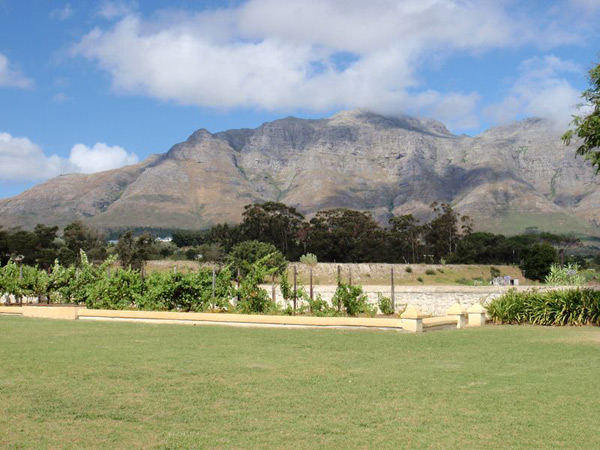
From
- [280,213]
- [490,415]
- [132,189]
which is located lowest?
[490,415]

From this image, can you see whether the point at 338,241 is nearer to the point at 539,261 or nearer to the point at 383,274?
the point at 383,274

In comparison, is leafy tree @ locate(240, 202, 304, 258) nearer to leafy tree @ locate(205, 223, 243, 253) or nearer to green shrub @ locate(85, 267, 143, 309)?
leafy tree @ locate(205, 223, 243, 253)

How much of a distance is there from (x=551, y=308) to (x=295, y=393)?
13.5m

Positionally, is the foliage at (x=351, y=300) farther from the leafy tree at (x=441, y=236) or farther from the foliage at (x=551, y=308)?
the leafy tree at (x=441, y=236)

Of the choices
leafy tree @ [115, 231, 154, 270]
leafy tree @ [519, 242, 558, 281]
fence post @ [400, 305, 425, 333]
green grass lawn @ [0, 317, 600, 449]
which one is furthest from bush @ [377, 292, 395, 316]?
leafy tree @ [519, 242, 558, 281]

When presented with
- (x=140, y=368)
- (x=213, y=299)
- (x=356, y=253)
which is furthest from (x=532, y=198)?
(x=140, y=368)

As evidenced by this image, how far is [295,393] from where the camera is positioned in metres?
8.73

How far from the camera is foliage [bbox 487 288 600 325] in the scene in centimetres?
1953

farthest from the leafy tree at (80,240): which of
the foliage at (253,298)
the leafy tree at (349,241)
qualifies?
the foliage at (253,298)

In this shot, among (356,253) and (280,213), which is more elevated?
(280,213)

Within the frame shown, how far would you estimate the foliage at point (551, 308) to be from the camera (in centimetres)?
1953

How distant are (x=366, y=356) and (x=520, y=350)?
10.6 ft

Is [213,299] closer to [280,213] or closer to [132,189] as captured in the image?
[280,213]

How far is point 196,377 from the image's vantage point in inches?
382
